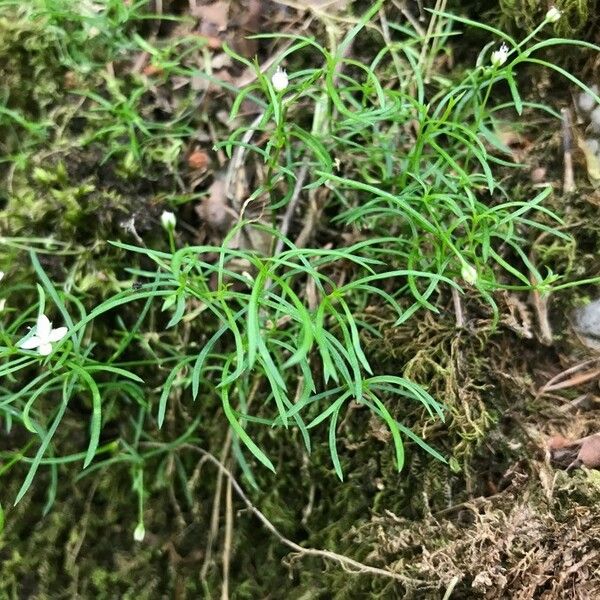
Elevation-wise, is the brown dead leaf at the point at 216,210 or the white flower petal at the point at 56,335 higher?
the white flower petal at the point at 56,335

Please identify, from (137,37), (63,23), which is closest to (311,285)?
(137,37)

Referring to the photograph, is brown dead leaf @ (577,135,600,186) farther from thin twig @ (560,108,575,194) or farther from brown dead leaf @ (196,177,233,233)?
brown dead leaf @ (196,177,233,233)

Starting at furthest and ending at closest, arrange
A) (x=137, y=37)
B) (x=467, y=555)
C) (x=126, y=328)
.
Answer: (x=137, y=37), (x=126, y=328), (x=467, y=555)

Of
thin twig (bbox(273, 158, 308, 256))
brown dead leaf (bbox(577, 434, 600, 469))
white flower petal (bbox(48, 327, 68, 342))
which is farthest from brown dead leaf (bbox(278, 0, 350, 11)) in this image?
brown dead leaf (bbox(577, 434, 600, 469))

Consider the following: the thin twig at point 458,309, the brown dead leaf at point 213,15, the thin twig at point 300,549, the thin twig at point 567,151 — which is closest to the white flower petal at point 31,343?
the thin twig at point 300,549

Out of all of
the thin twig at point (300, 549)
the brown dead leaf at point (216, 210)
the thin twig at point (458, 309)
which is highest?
the brown dead leaf at point (216, 210)

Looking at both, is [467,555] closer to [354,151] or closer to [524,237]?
[524,237]

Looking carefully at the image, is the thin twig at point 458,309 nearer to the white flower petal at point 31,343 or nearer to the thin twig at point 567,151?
the thin twig at point 567,151

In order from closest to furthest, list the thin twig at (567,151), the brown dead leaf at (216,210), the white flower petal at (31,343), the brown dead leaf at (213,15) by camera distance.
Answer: the white flower petal at (31,343), the thin twig at (567,151), the brown dead leaf at (216,210), the brown dead leaf at (213,15)

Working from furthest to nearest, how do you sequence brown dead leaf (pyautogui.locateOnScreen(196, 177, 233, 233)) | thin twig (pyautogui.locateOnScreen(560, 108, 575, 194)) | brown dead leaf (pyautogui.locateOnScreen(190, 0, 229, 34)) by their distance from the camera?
1. brown dead leaf (pyautogui.locateOnScreen(190, 0, 229, 34))
2. brown dead leaf (pyautogui.locateOnScreen(196, 177, 233, 233))
3. thin twig (pyautogui.locateOnScreen(560, 108, 575, 194))

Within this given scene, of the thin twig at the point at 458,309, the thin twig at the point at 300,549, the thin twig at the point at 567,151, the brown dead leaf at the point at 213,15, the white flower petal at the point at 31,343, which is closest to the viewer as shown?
the white flower petal at the point at 31,343

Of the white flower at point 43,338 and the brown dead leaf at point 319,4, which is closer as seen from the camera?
the white flower at point 43,338
